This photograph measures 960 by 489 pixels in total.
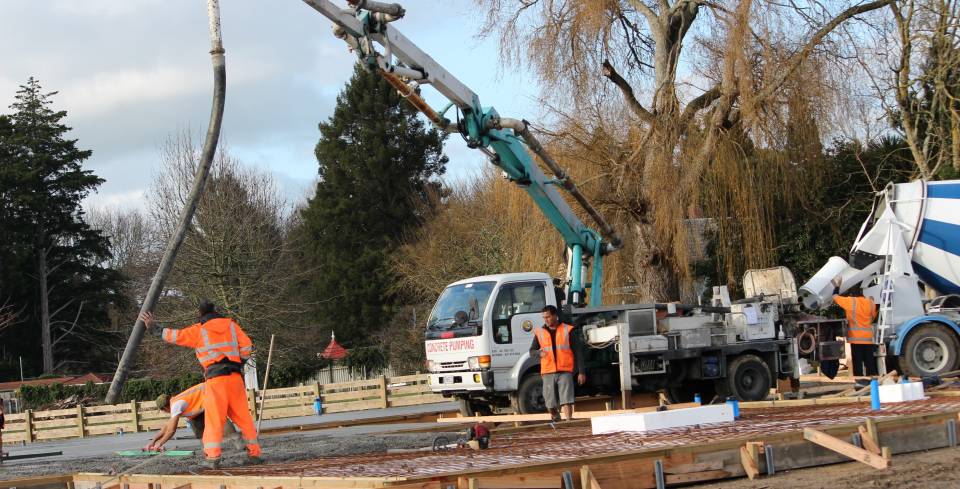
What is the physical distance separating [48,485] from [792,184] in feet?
54.7

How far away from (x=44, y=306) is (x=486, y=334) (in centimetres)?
4453

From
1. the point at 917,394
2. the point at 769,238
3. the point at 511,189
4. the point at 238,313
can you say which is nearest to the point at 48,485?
the point at 917,394

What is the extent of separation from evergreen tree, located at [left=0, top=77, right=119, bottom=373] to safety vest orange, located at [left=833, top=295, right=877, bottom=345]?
4597 centimetres

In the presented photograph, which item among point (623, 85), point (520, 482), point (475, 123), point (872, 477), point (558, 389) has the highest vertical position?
point (623, 85)

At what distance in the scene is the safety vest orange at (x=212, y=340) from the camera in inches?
460

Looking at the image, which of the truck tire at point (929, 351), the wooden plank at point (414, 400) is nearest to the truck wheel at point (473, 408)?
the truck tire at point (929, 351)

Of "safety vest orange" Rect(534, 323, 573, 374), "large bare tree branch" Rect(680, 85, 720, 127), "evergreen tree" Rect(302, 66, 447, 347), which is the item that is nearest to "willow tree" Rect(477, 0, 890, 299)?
"large bare tree branch" Rect(680, 85, 720, 127)

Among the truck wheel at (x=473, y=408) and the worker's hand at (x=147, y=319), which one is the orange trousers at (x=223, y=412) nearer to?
the worker's hand at (x=147, y=319)

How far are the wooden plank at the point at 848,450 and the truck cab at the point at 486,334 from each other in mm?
7340

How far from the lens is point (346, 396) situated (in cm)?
2842

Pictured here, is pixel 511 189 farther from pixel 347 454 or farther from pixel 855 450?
pixel 855 450

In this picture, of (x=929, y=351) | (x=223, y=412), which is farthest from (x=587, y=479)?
(x=929, y=351)

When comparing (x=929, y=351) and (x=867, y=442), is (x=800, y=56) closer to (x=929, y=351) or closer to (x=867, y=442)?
(x=929, y=351)

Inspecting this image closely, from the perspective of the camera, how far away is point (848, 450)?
9234mm
